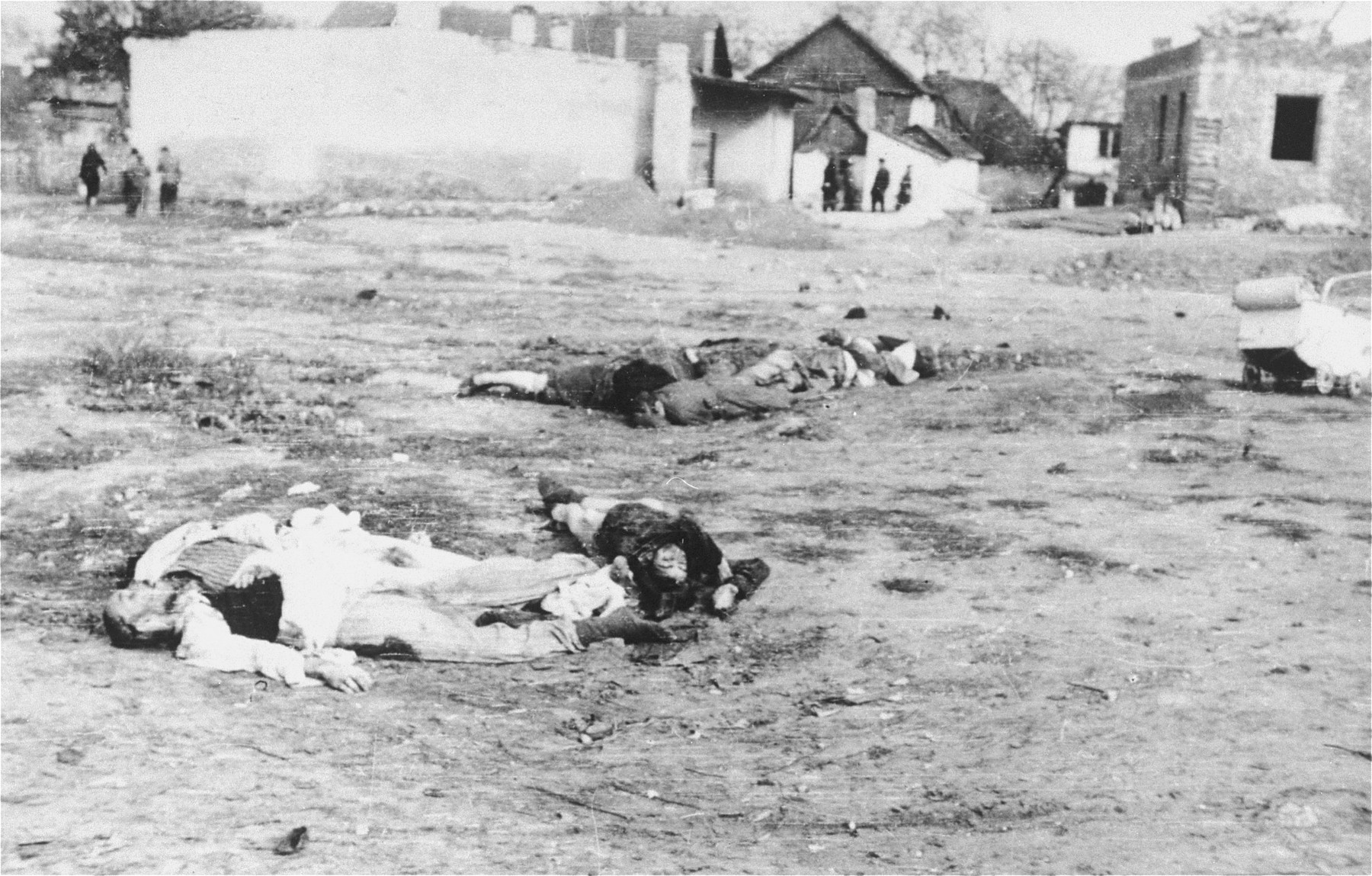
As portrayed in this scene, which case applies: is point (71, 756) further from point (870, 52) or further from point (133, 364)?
point (870, 52)

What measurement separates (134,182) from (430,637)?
17943mm

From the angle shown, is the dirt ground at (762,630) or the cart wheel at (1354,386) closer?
the dirt ground at (762,630)

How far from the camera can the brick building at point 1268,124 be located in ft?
67.3

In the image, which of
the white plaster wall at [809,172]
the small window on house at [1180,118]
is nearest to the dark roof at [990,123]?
the white plaster wall at [809,172]

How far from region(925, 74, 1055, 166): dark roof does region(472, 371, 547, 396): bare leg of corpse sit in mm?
31285

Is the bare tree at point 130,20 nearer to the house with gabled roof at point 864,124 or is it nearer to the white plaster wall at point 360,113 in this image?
the white plaster wall at point 360,113

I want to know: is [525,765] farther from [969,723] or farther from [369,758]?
[969,723]

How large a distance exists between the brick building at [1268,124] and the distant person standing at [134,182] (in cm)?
1658

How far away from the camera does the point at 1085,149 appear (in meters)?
42.0

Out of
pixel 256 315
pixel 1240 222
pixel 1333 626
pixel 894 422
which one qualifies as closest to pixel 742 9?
pixel 1240 222

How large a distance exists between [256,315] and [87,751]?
8010mm

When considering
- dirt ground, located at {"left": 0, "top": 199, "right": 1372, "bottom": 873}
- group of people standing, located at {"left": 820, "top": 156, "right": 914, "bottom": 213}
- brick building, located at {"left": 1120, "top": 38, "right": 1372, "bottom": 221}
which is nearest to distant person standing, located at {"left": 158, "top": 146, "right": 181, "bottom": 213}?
dirt ground, located at {"left": 0, "top": 199, "right": 1372, "bottom": 873}

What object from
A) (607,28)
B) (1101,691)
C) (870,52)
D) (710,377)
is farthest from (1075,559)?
(870,52)

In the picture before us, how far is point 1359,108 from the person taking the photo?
2072cm
